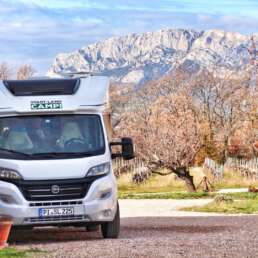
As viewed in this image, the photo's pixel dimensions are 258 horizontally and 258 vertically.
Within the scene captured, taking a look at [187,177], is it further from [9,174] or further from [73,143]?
[9,174]

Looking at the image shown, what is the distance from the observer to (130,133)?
192 ft

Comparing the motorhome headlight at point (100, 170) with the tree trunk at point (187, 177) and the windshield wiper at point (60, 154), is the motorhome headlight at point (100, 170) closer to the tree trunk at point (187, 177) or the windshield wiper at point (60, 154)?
the windshield wiper at point (60, 154)

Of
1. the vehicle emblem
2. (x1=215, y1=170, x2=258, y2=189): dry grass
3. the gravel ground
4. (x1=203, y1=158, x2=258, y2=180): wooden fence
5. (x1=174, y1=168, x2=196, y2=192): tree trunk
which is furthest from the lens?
(x1=203, y1=158, x2=258, y2=180): wooden fence

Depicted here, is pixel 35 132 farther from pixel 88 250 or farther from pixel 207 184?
pixel 207 184

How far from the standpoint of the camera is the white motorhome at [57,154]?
15609 millimetres

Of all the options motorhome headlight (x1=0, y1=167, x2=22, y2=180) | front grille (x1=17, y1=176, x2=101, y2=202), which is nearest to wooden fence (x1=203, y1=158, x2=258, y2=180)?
front grille (x1=17, y1=176, x2=101, y2=202)

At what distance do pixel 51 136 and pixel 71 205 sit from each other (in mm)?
1305

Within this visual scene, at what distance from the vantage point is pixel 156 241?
15.0 meters

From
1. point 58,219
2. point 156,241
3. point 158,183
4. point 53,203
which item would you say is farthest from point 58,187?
point 158,183

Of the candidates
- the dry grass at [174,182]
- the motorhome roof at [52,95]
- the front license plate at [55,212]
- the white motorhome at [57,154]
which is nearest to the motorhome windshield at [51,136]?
the white motorhome at [57,154]

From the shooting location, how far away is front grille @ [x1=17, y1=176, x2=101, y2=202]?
51.3 feet

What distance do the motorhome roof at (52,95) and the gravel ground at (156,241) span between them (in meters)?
2.41

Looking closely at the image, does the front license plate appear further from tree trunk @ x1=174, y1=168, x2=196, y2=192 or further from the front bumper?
tree trunk @ x1=174, y1=168, x2=196, y2=192

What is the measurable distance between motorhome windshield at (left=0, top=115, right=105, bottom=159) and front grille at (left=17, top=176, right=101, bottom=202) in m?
0.46
